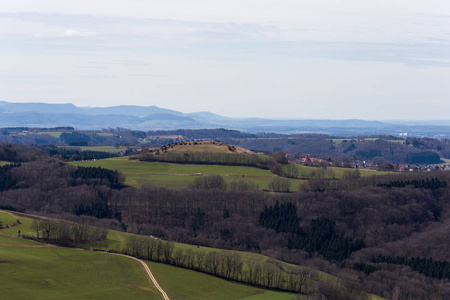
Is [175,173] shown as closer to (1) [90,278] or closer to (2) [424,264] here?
(2) [424,264]

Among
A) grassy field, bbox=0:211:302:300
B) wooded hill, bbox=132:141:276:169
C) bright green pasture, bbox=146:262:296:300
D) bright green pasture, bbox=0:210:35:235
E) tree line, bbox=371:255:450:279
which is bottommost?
tree line, bbox=371:255:450:279

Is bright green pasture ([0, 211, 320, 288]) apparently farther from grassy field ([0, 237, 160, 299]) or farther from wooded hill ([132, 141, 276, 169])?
wooded hill ([132, 141, 276, 169])

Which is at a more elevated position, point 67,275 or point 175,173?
point 175,173

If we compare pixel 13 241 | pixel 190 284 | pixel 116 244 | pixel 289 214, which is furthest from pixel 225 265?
pixel 289 214

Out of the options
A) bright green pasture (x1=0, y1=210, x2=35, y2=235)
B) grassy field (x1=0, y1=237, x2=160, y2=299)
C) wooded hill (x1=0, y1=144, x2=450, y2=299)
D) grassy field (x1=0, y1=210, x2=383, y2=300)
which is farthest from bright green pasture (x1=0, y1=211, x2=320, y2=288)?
wooded hill (x1=0, y1=144, x2=450, y2=299)

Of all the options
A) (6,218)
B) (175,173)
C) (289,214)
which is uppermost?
(175,173)

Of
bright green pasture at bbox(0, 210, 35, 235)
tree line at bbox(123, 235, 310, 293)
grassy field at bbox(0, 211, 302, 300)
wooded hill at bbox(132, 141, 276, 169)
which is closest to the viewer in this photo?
grassy field at bbox(0, 211, 302, 300)

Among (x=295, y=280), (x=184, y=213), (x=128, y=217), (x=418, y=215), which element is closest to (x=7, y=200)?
(x=128, y=217)
